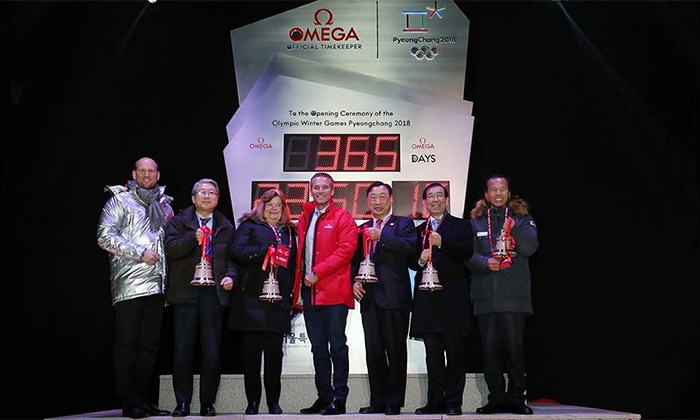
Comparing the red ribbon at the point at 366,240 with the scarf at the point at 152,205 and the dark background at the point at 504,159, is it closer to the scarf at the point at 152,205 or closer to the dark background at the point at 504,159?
the scarf at the point at 152,205

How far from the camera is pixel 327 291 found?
4316mm

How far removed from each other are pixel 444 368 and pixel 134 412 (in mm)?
1812

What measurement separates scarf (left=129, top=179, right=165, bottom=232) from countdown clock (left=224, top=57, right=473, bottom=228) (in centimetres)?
92

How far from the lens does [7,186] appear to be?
5582 millimetres

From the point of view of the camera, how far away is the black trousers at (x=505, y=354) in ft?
14.0

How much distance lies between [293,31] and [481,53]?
1.49m

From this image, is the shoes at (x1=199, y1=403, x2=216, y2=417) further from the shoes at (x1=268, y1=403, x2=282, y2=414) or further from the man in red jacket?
the man in red jacket

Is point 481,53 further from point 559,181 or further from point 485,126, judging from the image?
point 559,181

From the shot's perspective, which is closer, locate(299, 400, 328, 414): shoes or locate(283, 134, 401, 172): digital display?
locate(299, 400, 328, 414): shoes

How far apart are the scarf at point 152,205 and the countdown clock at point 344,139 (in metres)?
0.92

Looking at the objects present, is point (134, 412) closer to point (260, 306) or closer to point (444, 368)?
point (260, 306)

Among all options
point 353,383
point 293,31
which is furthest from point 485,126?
point 353,383

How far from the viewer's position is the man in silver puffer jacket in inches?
168

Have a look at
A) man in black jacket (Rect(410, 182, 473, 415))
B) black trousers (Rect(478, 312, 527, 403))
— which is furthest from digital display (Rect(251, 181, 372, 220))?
black trousers (Rect(478, 312, 527, 403))
